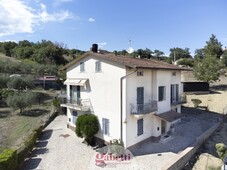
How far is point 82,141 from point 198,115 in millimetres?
24378

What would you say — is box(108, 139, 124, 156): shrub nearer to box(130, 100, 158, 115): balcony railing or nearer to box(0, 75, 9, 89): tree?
box(130, 100, 158, 115): balcony railing

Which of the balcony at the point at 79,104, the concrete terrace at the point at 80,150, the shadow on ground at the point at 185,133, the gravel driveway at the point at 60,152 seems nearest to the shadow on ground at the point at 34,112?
the concrete terrace at the point at 80,150

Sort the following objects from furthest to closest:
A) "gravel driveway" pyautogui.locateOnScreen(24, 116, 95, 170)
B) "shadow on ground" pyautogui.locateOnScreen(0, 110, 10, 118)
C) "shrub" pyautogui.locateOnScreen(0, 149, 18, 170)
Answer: "shadow on ground" pyautogui.locateOnScreen(0, 110, 10, 118) < "gravel driveway" pyautogui.locateOnScreen(24, 116, 95, 170) < "shrub" pyautogui.locateOnScreen(0, 149, 18, 170)

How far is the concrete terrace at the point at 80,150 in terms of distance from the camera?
2083cm

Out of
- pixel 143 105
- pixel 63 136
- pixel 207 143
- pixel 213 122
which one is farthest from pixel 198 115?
pixel 63 136

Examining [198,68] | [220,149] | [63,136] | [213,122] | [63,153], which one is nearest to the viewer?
[220,149]

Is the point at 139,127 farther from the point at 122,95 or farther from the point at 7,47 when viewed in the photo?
the point at 7,47

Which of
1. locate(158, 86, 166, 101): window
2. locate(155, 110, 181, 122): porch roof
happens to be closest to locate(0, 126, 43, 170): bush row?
locate(155, 110, 181, 122): porch roof

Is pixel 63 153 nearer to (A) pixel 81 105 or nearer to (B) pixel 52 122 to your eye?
(A) pixel 81 105

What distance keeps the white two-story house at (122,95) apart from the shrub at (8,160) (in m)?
10.7

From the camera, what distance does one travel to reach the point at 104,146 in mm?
25391

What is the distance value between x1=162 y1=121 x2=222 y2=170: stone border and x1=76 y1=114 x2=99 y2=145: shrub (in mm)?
10041

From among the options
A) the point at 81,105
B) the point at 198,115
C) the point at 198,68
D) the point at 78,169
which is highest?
the point at 198,68

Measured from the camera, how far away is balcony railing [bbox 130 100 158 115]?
23.5 m
